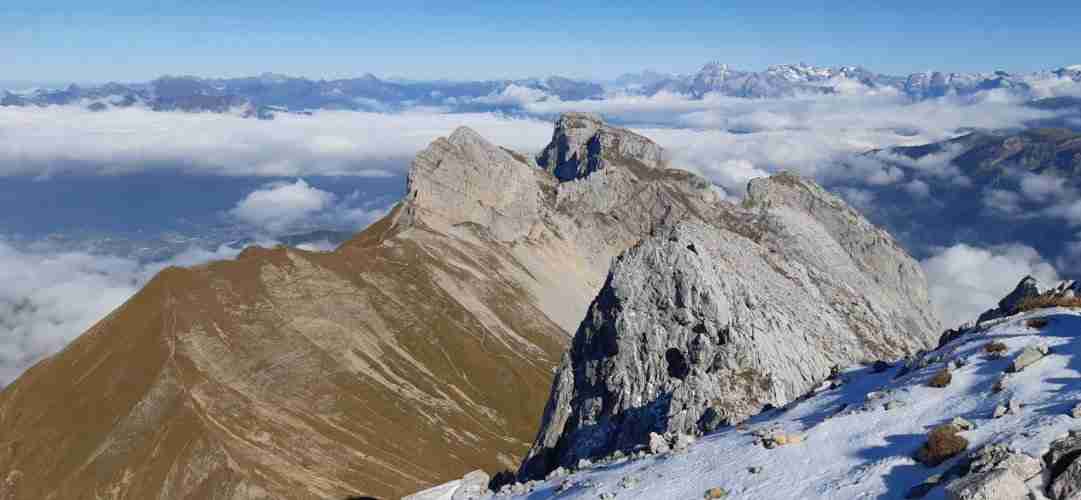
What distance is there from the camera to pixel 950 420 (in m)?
33.8

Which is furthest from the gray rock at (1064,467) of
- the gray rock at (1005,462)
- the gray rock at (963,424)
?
the gray rock at (963,424)

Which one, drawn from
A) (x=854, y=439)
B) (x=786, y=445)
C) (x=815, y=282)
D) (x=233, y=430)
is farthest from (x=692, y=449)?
(x=815, y=282)

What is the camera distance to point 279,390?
134375mm

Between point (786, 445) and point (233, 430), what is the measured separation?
9658 centimetres

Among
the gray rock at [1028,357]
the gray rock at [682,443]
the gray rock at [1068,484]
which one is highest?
the gray rock at [1028,357]

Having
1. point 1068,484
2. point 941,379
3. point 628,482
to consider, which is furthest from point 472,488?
point 1068,484

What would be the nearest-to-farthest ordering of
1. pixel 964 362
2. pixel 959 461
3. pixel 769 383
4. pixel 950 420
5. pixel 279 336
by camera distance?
pixel 959 461
pixel 950 420
pixel 964 362
pixel 769 383
pixel 279 336

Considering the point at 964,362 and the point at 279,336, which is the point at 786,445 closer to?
the point at 964,362

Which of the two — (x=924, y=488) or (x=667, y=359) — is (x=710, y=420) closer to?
(x=667, y=359)

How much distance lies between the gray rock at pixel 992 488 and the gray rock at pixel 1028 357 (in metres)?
10.9

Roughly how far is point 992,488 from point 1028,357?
12622 mm

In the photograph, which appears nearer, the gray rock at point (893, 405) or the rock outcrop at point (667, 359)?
the gray rock at point (893, 405)

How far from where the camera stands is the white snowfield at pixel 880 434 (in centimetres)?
3111

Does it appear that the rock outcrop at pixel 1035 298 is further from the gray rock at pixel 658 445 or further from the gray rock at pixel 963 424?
the gray rock at pixel 658 445
